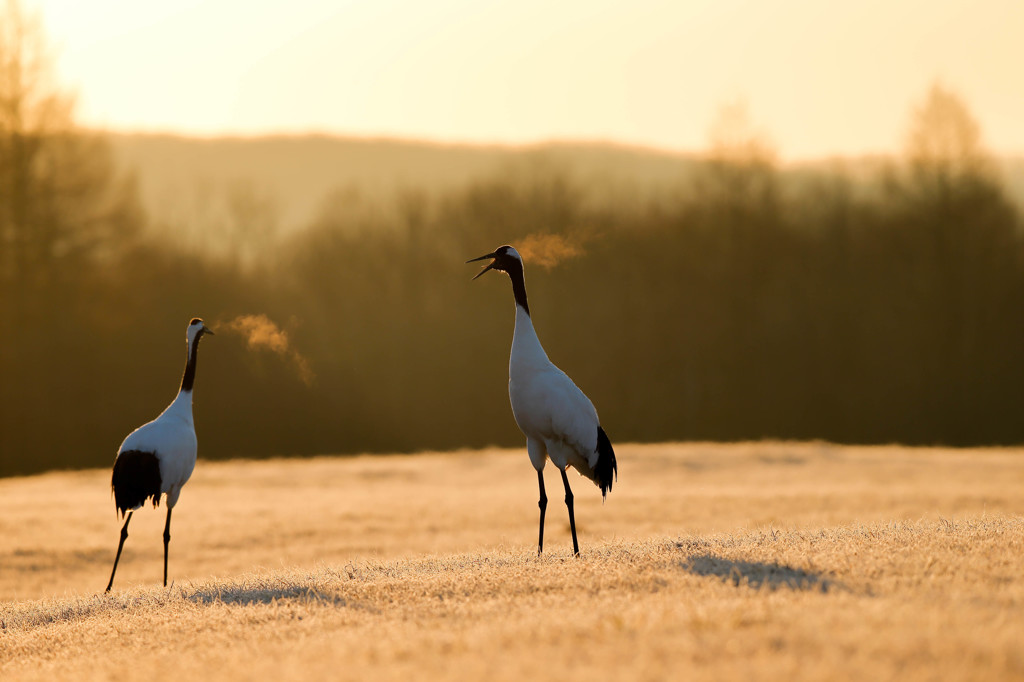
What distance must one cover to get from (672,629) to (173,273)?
115ft

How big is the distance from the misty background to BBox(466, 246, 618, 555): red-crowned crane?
84.5 ft

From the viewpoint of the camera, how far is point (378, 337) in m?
41.0

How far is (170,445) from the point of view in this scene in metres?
12.8

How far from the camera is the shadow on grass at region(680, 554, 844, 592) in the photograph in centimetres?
712

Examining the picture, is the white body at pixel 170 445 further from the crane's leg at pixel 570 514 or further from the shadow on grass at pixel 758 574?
the shadow on grass at pixel 758 574

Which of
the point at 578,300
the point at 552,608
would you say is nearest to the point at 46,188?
the point at 578,300

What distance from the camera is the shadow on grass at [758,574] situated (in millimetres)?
7117

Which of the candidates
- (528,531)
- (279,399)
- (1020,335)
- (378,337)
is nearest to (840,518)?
(528,531)

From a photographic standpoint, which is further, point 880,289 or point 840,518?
point 880,289

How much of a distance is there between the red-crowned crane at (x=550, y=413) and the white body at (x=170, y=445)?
17.0 ft

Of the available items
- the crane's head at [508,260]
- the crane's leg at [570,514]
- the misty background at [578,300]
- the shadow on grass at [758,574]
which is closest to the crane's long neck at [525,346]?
the crane's head at [508,260]

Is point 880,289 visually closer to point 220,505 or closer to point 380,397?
point 380,397

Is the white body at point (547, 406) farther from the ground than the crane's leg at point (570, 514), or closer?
farther from the ground

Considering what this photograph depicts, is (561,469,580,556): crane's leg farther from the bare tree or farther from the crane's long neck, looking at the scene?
the bare tree
